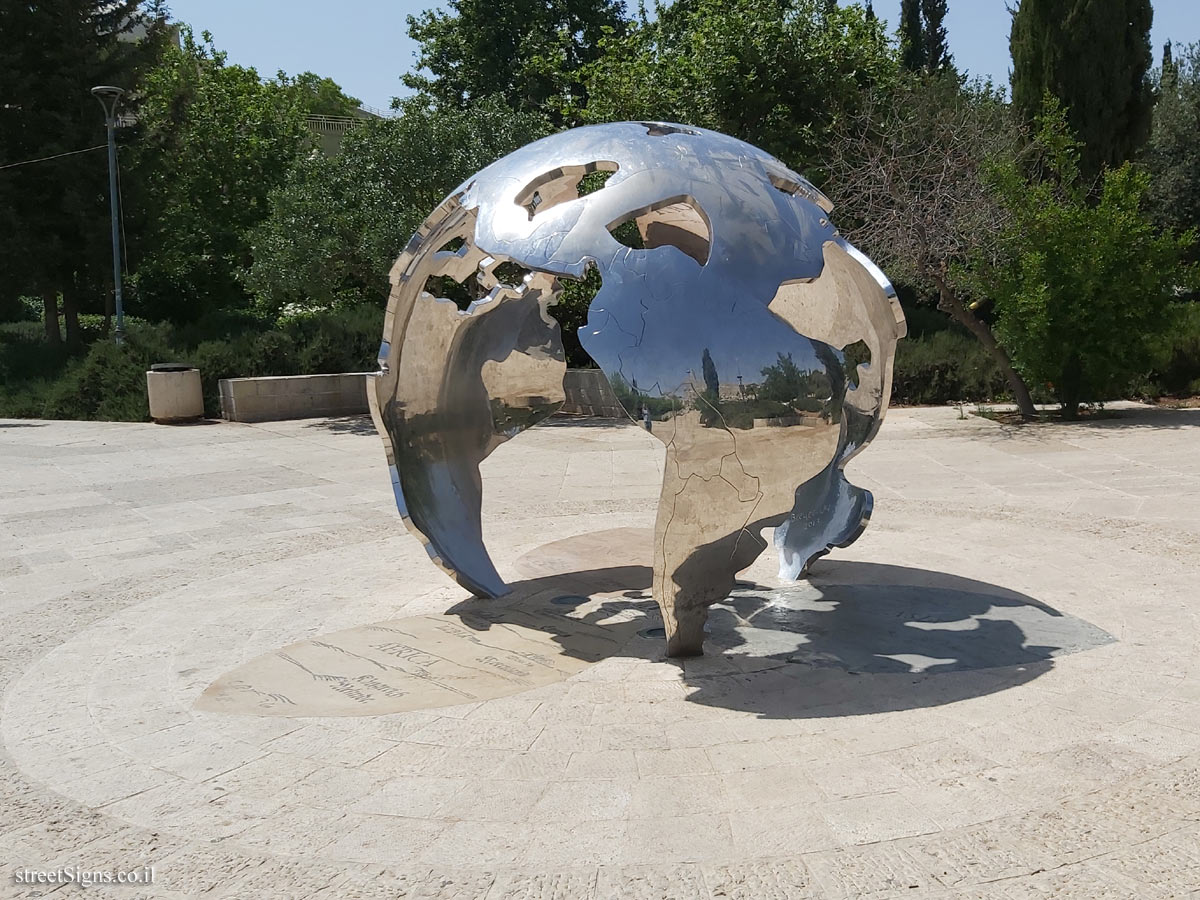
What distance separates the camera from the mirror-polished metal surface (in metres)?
5.33

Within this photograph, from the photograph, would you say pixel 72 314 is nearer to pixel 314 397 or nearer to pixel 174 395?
pixel 174 395

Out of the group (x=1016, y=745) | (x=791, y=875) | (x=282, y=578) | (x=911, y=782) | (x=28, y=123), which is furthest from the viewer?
(x=28, y=123)

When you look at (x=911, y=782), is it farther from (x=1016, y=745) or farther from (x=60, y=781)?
(x=60, y=781)

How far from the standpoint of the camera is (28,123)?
75.6 feet

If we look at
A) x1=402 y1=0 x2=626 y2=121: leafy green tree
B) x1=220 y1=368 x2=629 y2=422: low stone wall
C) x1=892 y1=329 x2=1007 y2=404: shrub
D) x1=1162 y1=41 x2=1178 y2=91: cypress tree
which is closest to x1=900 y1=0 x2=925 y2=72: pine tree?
x1=1162 y1=41 x2=1178 y2=91: cypress tree

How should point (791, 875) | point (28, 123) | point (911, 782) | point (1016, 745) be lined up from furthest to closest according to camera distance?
point (28, 123) < point (1016, 745) < point (911, 782) < point (791, 875)

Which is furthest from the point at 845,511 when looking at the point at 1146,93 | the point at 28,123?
the point at 28,123

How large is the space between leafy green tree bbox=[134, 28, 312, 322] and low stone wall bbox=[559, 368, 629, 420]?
443 inches

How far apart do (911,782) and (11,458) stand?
14302 millimetres

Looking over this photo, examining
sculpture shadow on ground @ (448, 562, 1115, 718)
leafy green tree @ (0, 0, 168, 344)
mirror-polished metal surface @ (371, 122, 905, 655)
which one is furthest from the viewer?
leafy green tree @ (0, 0, 168, 344)

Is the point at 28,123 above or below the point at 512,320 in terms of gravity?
above

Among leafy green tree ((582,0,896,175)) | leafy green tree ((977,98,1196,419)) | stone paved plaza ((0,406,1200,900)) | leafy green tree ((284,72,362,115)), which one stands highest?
leafy green tree ((284,72,362,115))

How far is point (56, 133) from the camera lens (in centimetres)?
2323

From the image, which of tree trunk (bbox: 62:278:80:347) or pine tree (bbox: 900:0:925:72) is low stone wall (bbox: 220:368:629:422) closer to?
tree trunk (bbox: 62:278:80:347)
